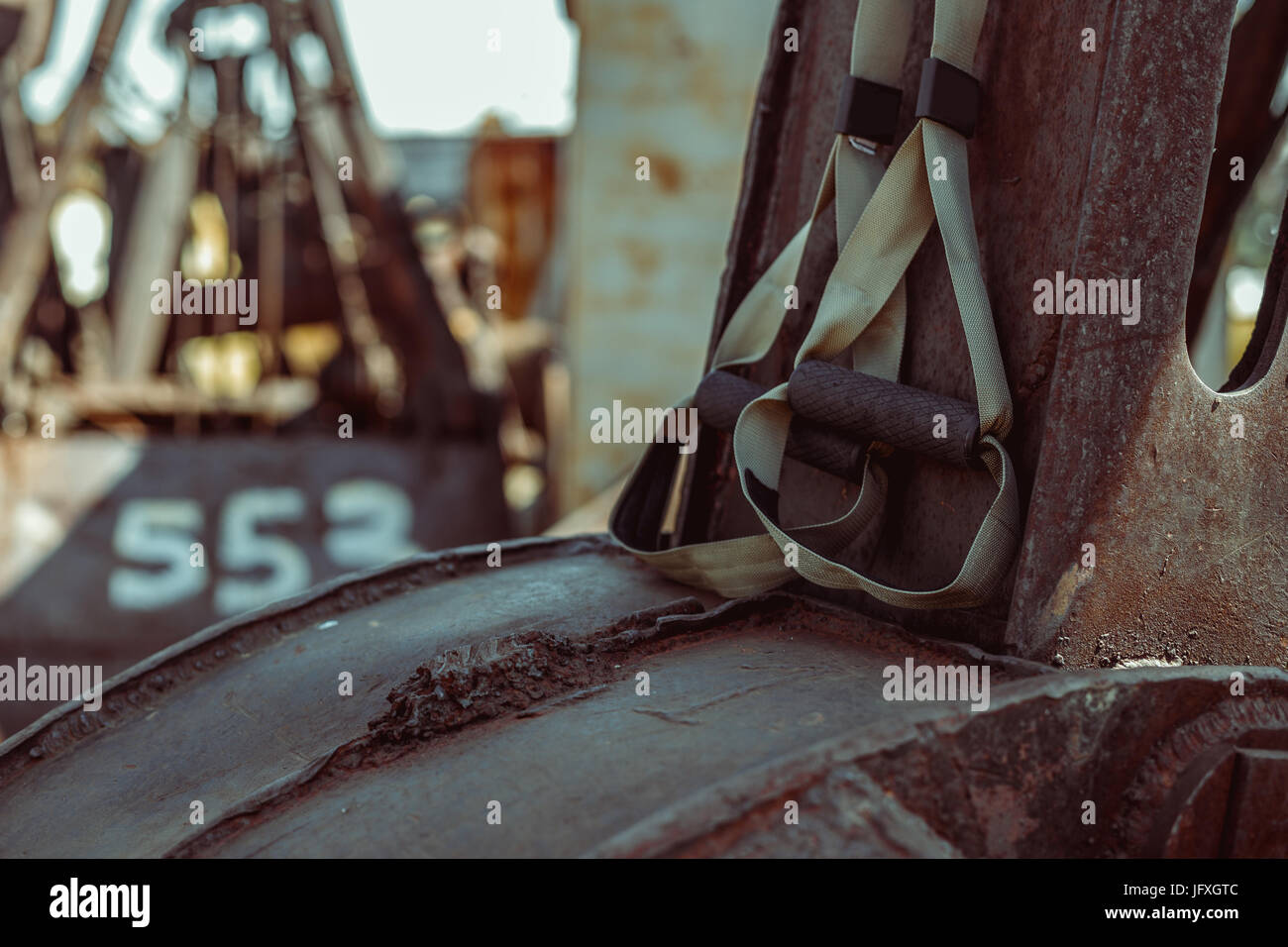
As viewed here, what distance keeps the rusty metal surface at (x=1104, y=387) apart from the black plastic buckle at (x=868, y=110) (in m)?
0.16

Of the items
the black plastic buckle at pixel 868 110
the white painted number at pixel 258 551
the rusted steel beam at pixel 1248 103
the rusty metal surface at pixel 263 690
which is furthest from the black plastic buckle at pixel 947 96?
the white painted number at pixel 258 551

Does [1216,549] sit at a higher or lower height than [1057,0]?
lower

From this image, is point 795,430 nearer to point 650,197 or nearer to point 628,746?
point 628,746

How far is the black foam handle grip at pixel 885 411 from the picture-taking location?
162cm

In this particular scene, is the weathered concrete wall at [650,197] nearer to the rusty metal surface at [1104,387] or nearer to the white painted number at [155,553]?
the white painted number at [155,553]

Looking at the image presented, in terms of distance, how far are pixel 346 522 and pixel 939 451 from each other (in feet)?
20.4

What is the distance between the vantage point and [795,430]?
1.89 meters

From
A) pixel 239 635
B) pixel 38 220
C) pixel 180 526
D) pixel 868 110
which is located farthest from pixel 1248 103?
pixel 38 220

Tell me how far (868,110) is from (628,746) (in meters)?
1.13

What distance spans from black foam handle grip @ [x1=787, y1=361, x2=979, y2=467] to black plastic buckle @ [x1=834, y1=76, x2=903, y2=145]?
412 millimetres

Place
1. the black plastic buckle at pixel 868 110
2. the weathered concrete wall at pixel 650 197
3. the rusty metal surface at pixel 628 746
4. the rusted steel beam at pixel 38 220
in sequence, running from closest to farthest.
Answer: the rusty metal surface at pixel 628 746, the black plastic buckle at pixel 868 110, the rusted steel beam at pixel 38 220, the weathered concrete wall at pixel 650 197
